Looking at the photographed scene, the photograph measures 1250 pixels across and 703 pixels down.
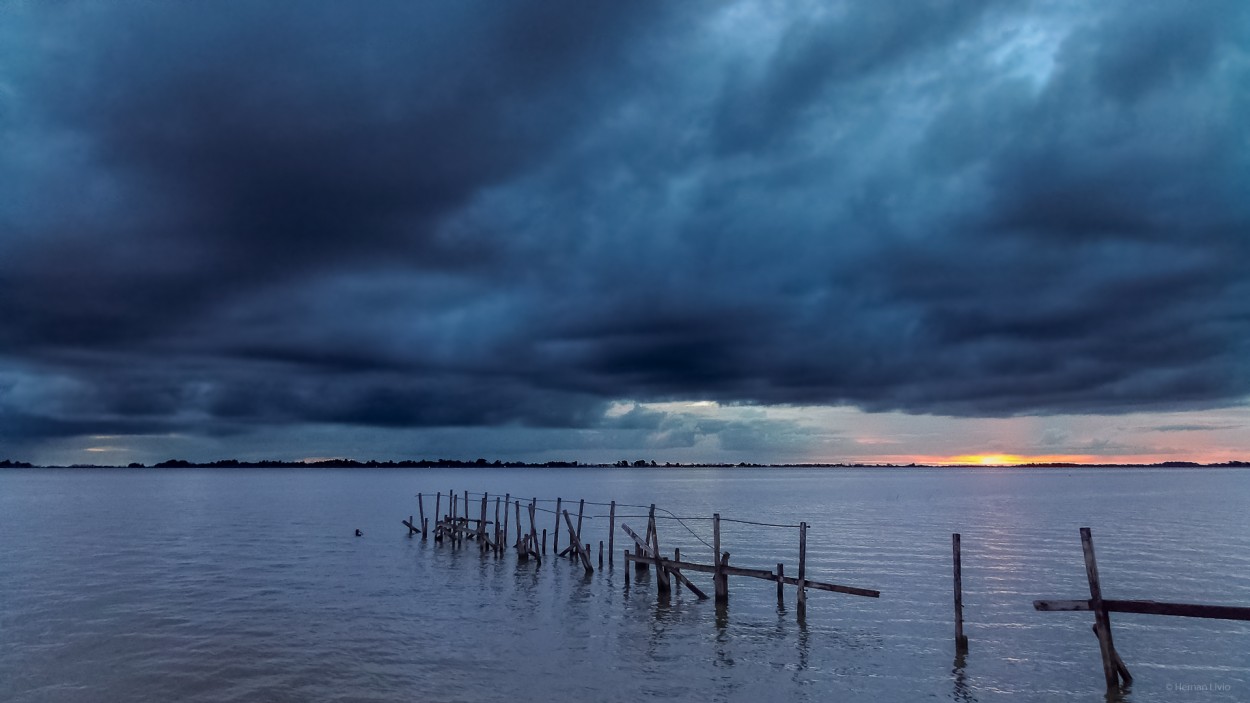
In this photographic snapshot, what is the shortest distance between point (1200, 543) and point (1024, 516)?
22.1 m

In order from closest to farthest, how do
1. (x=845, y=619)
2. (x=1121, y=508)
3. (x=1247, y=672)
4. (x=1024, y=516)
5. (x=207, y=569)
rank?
1. (x=1247, y=672)
2. (x=845, y=619)
3. (x=207, y=569)
4. (x=1024, y=516)
5. (x=1121, y=508)

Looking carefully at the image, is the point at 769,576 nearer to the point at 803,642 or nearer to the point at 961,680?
the point at 803,642

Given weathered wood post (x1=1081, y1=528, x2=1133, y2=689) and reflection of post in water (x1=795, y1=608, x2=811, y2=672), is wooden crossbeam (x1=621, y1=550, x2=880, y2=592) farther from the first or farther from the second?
weathered wood post (x1=1081, y1=528, x2=1133, y2=689)

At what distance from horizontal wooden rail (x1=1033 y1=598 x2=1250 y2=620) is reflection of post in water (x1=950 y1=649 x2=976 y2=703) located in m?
2.43

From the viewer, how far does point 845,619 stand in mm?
23688

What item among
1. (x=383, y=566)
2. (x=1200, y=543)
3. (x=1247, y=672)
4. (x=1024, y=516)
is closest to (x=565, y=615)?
(x=383, y=566)

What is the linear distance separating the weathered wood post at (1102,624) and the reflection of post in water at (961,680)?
9.23 feet

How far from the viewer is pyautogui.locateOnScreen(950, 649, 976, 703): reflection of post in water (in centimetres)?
1666

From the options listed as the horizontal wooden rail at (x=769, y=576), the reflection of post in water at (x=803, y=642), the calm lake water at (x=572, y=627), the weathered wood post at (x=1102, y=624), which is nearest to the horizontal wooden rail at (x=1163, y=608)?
the weathered wood post at (x=1102, y=624)

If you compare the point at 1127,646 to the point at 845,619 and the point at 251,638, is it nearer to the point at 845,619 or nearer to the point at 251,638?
the point at 845,619

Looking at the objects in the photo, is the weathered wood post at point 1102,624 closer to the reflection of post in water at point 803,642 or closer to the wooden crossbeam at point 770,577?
the wooden crossbeam at point 770,577

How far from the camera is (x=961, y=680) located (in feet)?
58.3

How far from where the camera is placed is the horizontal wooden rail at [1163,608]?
14367 mm

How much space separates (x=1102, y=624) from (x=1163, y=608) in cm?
144
